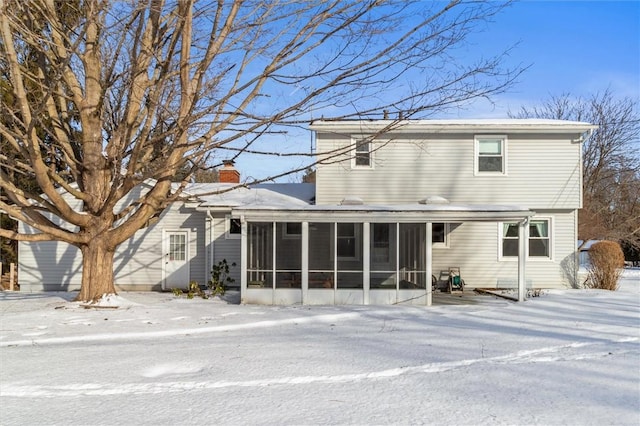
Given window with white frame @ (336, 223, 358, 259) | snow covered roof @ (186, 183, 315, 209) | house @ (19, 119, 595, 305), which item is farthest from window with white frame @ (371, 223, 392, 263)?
snow covered roof @ (186, 183, 315, 209)

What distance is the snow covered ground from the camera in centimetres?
471

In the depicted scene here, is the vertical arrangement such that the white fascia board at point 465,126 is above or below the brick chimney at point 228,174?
above

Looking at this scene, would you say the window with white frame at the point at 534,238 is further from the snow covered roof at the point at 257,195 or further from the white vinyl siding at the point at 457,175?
the snow covered roof at the point at 257,195

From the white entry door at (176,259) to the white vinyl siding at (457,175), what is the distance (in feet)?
14.9

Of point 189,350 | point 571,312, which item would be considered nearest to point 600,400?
point 189,350

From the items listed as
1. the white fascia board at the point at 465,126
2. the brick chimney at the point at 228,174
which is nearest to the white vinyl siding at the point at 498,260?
the white fascia board at the point at 465,126

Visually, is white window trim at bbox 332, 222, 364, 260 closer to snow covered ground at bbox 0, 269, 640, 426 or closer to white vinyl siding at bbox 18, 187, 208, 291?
snow covered ground at bbox 0, 269, 640, 426

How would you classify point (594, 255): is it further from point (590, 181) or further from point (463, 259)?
point (590, 181)

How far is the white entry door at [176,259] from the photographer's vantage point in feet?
54.1

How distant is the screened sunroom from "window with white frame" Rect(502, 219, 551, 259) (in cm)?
336

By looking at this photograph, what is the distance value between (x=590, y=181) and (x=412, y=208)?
75.6ft

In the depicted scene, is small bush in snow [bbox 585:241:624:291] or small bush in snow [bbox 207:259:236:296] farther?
small bush in snow [bbox 585:241:624:291]

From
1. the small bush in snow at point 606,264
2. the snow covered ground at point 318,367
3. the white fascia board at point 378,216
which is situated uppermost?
the white fascia board at point 378,216

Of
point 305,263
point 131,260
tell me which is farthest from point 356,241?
point 131,260
